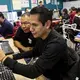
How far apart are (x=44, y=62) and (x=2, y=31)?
8.59ft

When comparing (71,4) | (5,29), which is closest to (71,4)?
(71,4)

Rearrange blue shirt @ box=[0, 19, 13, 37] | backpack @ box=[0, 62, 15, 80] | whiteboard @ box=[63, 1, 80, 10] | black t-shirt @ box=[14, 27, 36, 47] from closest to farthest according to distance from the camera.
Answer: backpack @ box=[0, 62, 15, 80], black t-shirt @ box=[14, 27, 36, 47], blue shirt @ box=[0, 19, 13, 37], whiteboard @ box=[63, 1, 80, 10]

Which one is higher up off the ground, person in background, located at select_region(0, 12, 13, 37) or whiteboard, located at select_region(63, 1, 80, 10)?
whiteboard, located at select_region(63, 1, 80, 10)

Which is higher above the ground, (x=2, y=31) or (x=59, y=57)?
(x=59, y=57)

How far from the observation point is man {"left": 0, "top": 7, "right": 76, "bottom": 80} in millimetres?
1152

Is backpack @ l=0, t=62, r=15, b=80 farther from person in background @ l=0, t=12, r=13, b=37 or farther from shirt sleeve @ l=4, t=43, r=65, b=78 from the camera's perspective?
person in background @ l=0, t=12, r=13, b=37

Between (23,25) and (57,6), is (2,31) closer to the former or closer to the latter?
(23,25)

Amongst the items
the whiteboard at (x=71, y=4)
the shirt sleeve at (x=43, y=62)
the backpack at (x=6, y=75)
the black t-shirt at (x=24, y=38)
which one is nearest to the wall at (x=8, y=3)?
the whiteboard at (x=71, y=4)

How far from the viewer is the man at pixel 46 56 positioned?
1.15m

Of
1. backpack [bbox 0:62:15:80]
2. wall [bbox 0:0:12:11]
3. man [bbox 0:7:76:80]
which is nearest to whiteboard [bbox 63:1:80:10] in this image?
wall [bbox 0:0:12:11]

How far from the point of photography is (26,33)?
2.54 meters

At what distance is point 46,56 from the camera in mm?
1153

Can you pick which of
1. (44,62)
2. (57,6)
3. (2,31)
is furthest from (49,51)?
(57,6)

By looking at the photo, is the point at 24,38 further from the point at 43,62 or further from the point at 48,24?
the point at 43,62
